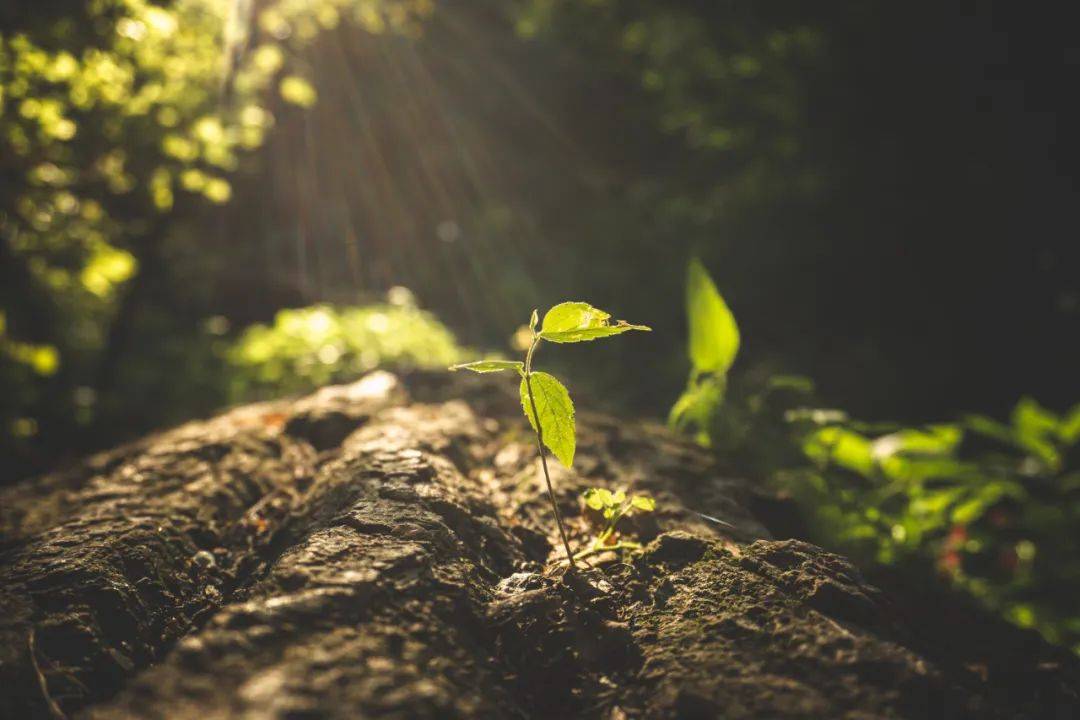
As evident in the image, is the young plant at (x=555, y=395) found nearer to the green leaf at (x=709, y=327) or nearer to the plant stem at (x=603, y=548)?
the plant stem at (x=603, y=548)

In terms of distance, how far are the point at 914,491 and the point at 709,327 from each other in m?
1.09

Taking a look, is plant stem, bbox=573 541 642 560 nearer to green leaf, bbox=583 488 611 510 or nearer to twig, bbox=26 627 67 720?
green leaf, bbox=583 488 611 510

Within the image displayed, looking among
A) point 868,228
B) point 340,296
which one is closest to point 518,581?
point 868,228

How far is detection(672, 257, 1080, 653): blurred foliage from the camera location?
72.6 inches

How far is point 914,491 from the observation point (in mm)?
2246

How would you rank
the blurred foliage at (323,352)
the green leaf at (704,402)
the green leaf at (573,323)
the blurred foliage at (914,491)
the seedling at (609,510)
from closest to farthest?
1. the green leaf at (573,323)
2. the seedling at (609,510)
3. the blurred foliage at (914,491)
4. the green leaf at (704,402)
5. the blurred foliage at (323,352)

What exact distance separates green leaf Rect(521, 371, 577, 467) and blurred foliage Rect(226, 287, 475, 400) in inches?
104

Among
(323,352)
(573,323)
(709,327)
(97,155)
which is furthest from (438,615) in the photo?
(97,155)

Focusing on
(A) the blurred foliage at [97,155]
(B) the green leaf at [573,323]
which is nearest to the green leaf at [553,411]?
(B) the green leaf at [573,323]

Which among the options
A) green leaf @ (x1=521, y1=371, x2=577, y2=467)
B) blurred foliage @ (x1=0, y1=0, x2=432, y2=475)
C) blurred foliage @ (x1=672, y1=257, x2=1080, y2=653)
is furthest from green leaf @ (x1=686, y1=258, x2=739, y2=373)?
blurred foliage @ (x1=0, y1=0, x2=432, y2=475)

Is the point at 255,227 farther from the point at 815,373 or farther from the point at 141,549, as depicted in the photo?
the point at 141,549

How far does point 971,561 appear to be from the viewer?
265 cm

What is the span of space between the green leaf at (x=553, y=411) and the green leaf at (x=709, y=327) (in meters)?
1.09

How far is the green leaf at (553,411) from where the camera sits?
46.3 inches
